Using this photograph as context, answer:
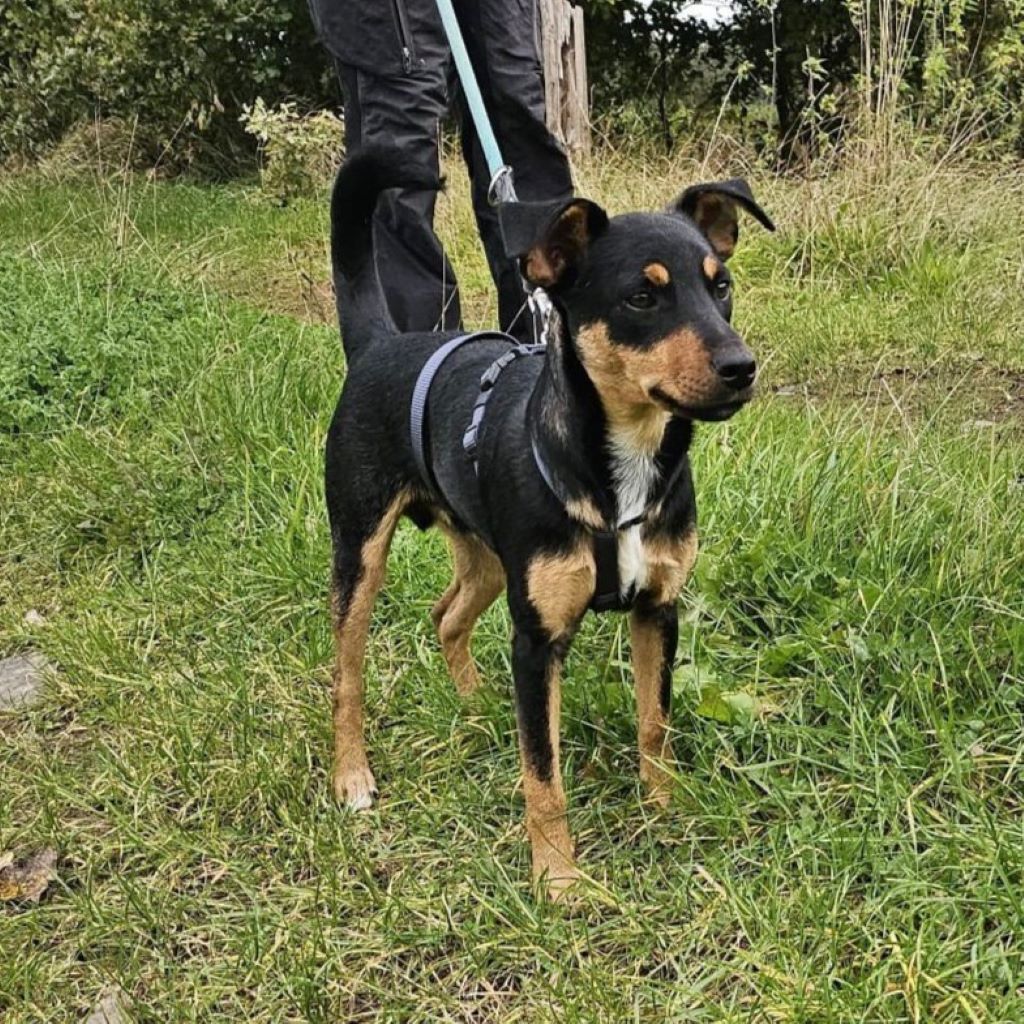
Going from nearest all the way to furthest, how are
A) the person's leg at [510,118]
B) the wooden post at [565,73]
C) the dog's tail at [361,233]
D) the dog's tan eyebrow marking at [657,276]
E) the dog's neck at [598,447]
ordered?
the dog's tan eyebrow marking at [657,276] → the dog's neck at [598,447] → the dog's tail at [361,233] → the person's leg at [510,118] → the wooden post at [565,73]

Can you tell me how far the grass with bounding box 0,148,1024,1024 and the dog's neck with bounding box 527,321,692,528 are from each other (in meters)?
0.66

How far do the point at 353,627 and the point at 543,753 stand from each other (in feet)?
2.28

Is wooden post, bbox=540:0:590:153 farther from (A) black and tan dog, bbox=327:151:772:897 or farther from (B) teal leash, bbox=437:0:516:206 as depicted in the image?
(A) black and tan dog, bbox=327:151:772:897

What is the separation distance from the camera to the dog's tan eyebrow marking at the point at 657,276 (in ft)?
7.02

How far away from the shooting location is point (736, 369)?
1980 mm

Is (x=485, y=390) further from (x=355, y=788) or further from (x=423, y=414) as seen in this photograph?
(x=355, y=788)

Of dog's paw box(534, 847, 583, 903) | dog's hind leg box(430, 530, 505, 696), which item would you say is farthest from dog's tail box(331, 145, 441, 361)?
dog's paw box(534, 847, 583, 903)

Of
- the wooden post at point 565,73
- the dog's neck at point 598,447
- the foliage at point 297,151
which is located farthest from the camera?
the foliage at point 297,151

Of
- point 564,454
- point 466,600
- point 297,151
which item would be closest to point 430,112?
point 466,600

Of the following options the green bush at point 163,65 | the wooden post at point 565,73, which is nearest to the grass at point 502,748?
the wooden post at point 565,73

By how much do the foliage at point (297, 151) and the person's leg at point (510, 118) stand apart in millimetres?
5600

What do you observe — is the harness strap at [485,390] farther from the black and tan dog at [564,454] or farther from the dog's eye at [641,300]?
the dog's eye at [641,300]

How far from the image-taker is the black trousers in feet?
13.4

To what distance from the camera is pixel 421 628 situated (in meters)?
3.44
